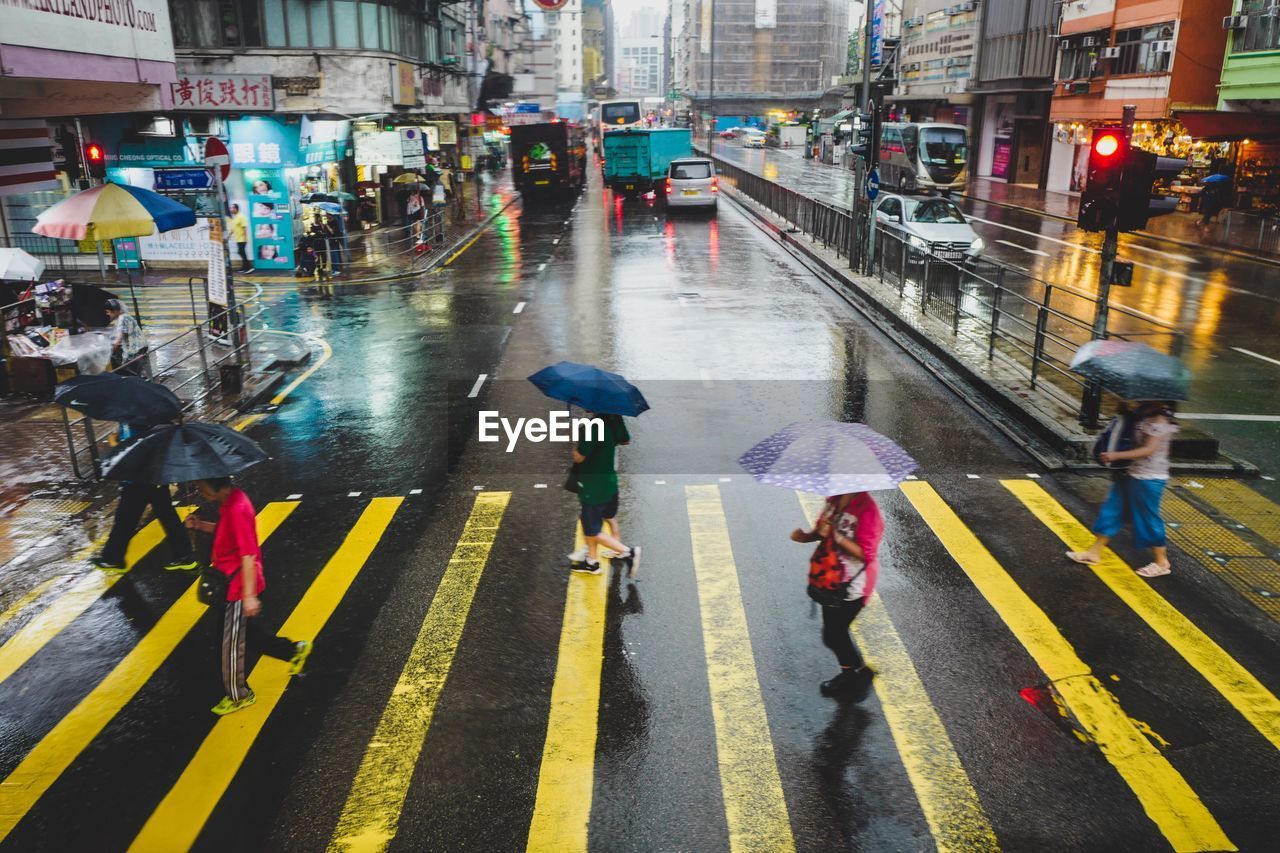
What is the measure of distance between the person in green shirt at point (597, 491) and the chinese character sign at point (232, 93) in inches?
868

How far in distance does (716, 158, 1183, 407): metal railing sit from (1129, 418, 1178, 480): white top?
4096mm

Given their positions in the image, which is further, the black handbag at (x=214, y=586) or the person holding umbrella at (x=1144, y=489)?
the person holding umbrella at (x=1144, y=489)

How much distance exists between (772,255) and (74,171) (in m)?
18.5

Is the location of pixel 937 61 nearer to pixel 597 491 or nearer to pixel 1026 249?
pixel 1026 249

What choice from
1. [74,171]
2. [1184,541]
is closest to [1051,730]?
[1184,541]

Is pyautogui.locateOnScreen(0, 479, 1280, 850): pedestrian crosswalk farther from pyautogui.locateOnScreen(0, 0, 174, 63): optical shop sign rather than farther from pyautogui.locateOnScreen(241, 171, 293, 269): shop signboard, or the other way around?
pyautogui.locateOnScreen(241, 171, 293, 269): shop signboard

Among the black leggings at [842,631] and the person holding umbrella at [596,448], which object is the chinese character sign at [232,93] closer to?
the person holding umbrella at [596,448]

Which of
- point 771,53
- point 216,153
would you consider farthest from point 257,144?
point 771,53

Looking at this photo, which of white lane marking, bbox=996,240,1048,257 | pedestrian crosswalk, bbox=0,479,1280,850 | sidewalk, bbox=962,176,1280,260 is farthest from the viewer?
sidewalk, bbox=962,176,1280,260

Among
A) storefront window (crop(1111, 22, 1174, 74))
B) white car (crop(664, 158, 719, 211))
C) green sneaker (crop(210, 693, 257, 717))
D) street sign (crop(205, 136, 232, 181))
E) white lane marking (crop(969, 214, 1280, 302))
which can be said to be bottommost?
green sneaker (crop(210, 693, 257, 717))

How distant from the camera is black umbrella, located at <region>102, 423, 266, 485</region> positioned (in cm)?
588

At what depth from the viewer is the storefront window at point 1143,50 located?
33969 mm

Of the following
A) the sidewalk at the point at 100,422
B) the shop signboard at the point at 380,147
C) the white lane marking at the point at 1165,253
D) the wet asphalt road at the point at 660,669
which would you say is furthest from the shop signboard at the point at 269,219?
the white lane marking at the point at 1165,253

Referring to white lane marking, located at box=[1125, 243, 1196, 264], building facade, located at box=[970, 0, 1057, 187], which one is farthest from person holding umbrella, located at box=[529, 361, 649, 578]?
building facade, located at box=[970, 0, 1057, 187]
